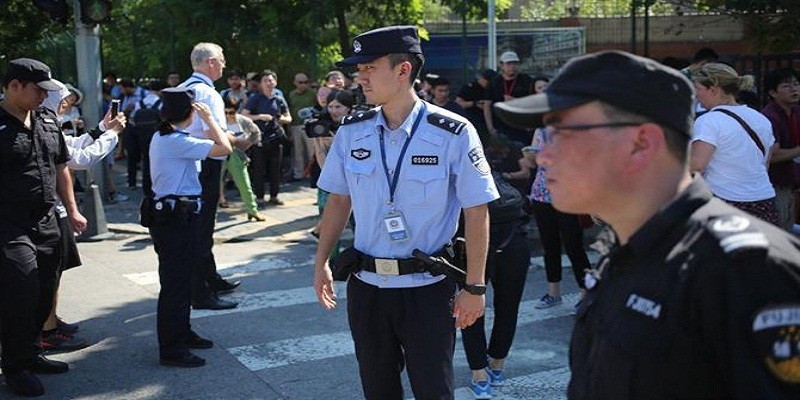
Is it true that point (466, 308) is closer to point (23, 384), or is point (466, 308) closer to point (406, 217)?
point (406, 217)

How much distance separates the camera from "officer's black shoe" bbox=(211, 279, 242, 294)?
833 cm

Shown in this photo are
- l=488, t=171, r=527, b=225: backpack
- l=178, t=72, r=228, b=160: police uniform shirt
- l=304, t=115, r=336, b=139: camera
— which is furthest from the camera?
l=304, t=115, r=336, b=139: camera

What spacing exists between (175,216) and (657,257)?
4791 millimetres

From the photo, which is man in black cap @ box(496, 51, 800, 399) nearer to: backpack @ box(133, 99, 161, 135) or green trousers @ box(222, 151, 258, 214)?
green trousers @ box(222, 151, 258, 214)

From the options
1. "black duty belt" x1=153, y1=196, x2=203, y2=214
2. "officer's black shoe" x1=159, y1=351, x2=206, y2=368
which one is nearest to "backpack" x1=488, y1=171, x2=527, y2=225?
"black duty belt" x1=153, y1=196, x2=203, y2=214

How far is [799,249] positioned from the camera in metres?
1.83

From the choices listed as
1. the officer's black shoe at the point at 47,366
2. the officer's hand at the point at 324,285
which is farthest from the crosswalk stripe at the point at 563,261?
the officer's hand at the point at 324,285

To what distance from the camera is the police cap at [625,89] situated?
79.1 inches

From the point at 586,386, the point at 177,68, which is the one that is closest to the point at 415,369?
the point at 586,386

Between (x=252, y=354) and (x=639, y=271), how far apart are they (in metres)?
4.98

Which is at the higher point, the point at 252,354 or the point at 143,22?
the point at 143,22

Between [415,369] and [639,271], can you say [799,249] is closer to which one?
[639,271]

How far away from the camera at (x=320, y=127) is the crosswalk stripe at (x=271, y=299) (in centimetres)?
144

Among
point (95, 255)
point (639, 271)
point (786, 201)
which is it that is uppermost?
point (639, 271)
